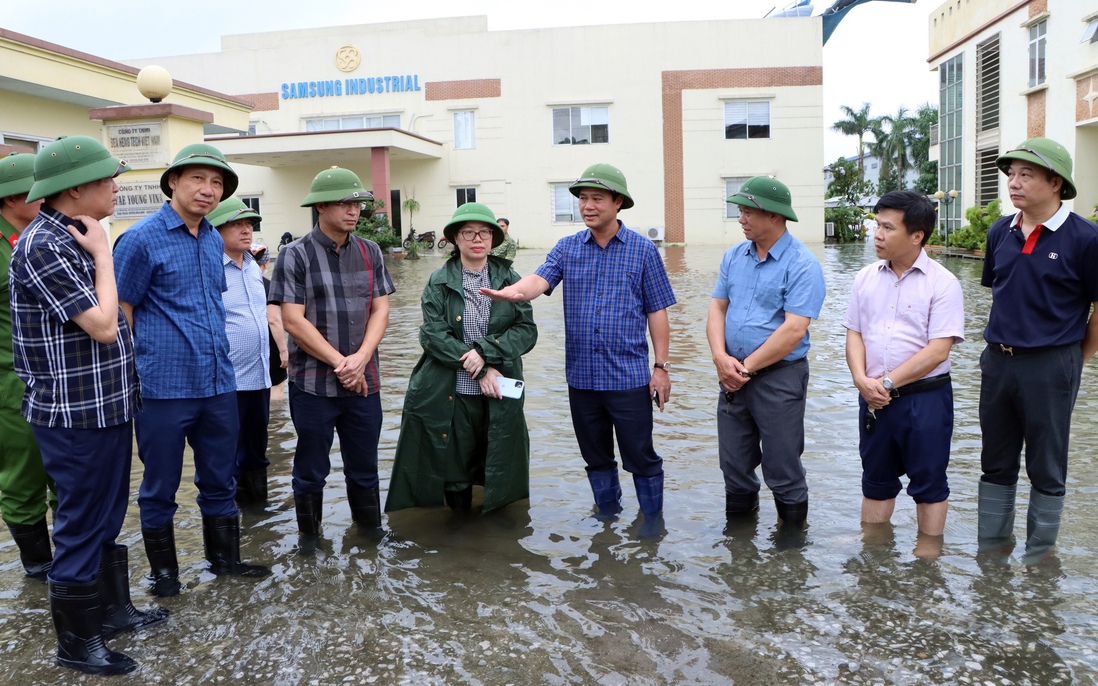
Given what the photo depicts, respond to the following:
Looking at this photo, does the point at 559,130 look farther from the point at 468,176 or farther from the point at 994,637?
the point at 994,637

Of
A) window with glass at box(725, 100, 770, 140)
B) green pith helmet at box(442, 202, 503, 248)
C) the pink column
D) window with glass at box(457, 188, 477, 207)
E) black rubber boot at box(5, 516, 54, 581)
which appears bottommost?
black rubber boot at box(5, 516, 54, 581)

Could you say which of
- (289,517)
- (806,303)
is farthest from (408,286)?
(806,303)

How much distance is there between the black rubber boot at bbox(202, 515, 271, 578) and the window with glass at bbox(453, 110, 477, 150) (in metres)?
31.0

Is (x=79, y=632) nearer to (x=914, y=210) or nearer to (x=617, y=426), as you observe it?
(x=617, y=426)

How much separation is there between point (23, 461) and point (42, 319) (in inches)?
44.2

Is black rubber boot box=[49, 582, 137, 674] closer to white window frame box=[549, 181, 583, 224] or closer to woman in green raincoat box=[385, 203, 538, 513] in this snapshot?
woman in green raincoat box=[385, 203, 538, 513]

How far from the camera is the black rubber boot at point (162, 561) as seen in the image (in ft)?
13.6

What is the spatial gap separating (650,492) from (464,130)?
101ft

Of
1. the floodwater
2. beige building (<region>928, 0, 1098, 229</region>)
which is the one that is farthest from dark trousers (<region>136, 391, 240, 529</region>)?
beige building (<region>928, 0, 1098, 229</region>)

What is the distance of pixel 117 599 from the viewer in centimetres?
378

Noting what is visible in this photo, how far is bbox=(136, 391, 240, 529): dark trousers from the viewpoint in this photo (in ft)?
13.1

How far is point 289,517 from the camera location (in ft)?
17.6

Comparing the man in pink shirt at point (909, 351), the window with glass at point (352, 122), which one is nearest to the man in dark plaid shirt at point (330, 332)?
the man in pink shirt at point (909, 351)

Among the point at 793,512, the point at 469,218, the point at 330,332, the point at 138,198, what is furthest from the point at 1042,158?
the point at 138,198
